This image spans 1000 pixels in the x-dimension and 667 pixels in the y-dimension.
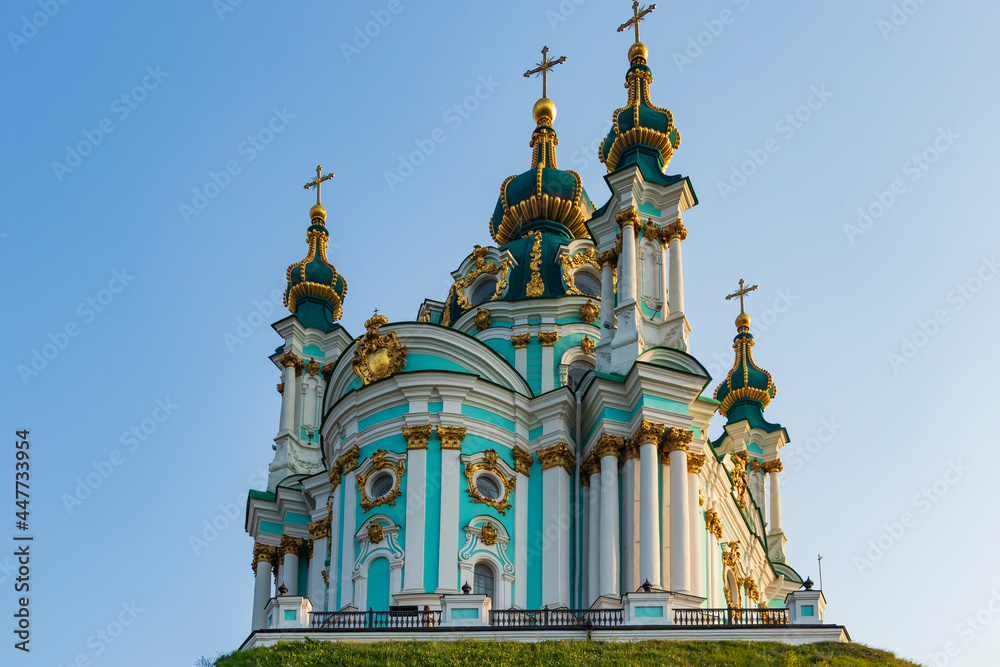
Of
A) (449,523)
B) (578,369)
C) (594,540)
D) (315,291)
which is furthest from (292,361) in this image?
(594,540)

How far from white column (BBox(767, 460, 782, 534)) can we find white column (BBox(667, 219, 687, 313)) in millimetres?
16551

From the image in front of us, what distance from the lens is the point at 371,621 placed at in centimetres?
2358

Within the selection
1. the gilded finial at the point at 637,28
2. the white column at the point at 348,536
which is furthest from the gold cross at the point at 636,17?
the white column at the point at 348,536

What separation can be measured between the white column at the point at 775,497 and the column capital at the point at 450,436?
1878cm

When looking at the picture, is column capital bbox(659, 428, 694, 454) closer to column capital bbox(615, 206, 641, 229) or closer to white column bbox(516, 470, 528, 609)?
white column bbox(516, 470, 528, 609)

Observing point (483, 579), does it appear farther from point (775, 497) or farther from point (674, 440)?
point (775, 497)

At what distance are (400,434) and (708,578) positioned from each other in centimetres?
723

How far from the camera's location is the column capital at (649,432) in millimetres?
27828

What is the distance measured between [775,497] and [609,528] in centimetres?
1907

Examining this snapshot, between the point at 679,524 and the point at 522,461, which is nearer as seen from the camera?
the point at 679,524

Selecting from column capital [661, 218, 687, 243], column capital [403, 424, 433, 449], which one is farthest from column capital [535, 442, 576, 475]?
column capital [661, 218, 687, 243]

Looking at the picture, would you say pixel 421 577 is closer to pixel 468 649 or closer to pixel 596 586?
pixel 596 586

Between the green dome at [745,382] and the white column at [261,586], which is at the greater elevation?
the green dome at [745,382]

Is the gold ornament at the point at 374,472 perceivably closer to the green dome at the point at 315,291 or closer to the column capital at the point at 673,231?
the column capital at the point at 673,231
